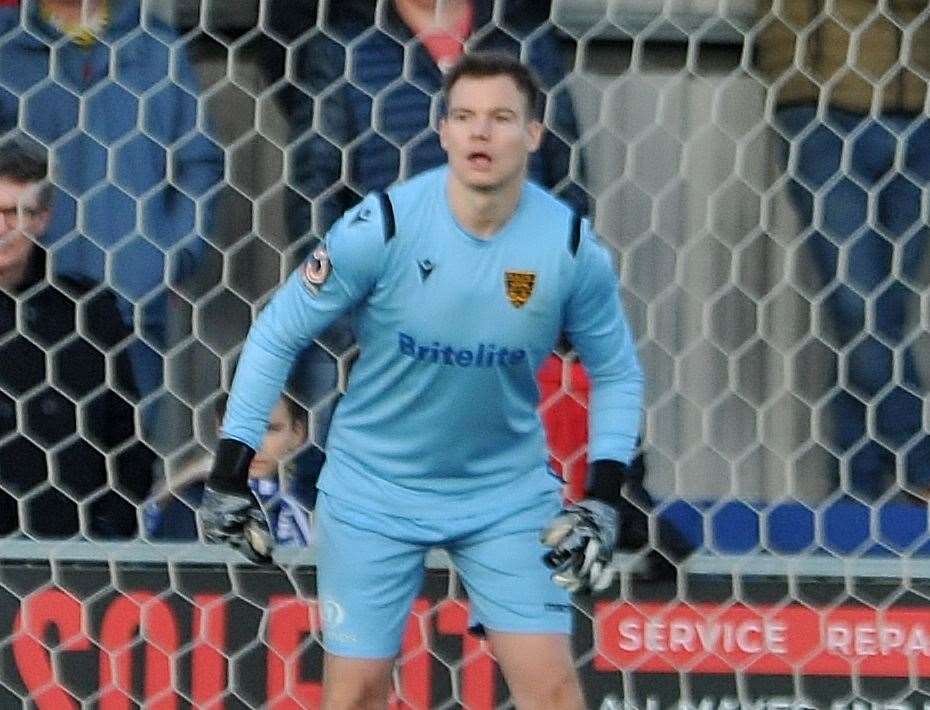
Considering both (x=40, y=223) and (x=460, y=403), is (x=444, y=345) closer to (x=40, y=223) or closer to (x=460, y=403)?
(x=460, y=403)

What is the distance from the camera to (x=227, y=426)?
3705 mm

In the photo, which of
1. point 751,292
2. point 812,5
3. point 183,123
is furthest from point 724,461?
point 183,123

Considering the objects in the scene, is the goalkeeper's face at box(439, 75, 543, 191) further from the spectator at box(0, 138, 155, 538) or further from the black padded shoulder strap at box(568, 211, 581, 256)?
the spectator at box(0, 138, 155, 538)

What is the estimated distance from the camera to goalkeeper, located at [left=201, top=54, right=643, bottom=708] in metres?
3.71

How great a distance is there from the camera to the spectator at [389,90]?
4.47m

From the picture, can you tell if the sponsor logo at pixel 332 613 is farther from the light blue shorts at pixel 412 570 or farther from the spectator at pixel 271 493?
the spectator at pixel 271 493

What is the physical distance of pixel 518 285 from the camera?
374cm

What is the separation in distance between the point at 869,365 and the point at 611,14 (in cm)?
83

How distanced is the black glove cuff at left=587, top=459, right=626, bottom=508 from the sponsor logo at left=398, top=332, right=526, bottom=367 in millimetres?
223

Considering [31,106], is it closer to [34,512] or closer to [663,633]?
[34,512]

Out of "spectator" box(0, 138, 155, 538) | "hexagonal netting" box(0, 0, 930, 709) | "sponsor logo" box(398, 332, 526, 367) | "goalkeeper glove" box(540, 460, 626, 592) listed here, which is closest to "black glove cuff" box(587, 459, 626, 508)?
"goalkeeper glove" box(540, 460, 626, 592)

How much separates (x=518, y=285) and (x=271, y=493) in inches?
37.4

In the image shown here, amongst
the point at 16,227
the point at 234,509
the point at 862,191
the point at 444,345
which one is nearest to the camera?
the point at 234,509

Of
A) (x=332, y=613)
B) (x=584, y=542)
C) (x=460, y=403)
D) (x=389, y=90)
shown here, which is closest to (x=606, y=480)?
(x=584, y=542)
